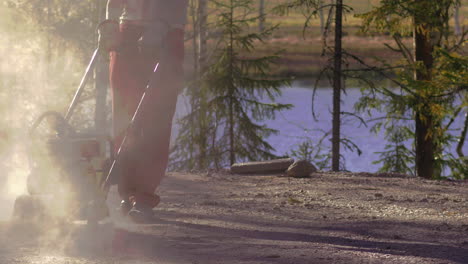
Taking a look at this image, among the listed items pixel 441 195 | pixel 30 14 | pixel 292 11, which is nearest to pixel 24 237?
pixel 441 195

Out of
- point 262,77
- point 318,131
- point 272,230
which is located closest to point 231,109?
point 262,77

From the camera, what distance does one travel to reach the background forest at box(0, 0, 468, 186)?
45.5 feet

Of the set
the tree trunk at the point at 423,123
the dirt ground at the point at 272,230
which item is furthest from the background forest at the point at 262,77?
the dirt ground at the point at 272,230

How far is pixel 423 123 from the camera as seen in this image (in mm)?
15555

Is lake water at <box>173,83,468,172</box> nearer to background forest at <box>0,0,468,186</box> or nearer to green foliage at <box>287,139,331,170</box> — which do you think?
green foliage at <box>287,139,331,170</box>

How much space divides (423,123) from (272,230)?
9845mm

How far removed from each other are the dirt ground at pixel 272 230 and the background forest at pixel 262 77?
2.72 m

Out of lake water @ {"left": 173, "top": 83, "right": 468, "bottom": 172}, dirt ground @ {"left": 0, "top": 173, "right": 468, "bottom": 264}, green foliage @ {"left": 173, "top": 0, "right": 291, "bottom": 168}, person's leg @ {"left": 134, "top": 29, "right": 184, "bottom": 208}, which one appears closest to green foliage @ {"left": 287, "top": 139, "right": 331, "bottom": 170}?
lake water @ {"left": 173, "top": 83, "right": 468, "bottom": 172}

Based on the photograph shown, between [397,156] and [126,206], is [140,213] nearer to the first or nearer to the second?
[126,206]

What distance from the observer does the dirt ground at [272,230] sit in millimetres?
5312

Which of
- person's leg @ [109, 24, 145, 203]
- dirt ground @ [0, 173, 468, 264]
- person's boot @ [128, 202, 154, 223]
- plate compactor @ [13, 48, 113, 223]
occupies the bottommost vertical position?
dirt ground @ [0, 173, 468, 264]

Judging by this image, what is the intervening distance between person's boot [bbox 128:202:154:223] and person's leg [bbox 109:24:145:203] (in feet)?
0.52

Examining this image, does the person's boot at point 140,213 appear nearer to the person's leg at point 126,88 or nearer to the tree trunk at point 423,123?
the person's leg at point 126,88

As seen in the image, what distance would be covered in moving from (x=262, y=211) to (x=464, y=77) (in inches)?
178
